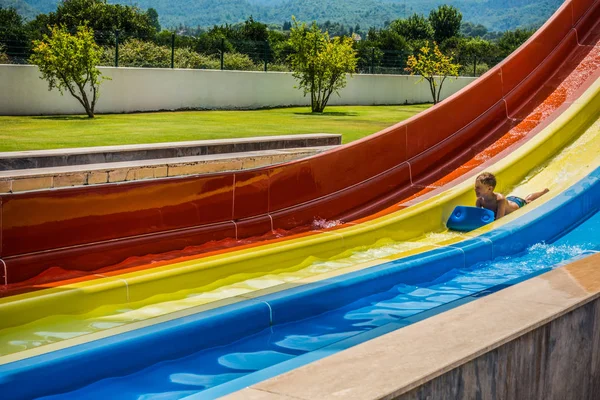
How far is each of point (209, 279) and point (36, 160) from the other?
3266 mm

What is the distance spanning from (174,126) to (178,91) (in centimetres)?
484

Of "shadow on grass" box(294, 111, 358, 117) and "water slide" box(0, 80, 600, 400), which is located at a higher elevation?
"shadow on grass" box(294, 111, 358, 117)

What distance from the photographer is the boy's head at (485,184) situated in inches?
261

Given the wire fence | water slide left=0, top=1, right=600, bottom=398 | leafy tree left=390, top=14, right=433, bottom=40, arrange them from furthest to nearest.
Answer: leafy tree left=390, top=14, right=433, bottom=40 → the wire fence → water slide left=0, top=1, right=600, bottom=398

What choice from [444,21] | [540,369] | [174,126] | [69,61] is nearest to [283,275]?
[540,369]

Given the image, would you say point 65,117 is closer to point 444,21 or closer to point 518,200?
point 518,200

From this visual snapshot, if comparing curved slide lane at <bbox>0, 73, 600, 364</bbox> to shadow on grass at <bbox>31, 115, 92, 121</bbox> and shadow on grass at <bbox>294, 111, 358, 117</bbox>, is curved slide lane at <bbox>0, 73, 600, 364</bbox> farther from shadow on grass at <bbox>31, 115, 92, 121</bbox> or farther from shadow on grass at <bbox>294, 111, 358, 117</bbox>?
shadow on grass at <bbox>294, 111, 358, 117</bbox>

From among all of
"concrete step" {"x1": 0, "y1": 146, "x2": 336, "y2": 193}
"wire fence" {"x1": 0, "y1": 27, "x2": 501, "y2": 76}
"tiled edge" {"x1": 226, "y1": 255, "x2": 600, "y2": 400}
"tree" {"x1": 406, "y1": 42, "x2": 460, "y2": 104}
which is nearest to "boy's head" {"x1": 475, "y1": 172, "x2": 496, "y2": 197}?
"concrete step" {"x1": 0, "y1": 146, "x2": 336, "y2": 193}

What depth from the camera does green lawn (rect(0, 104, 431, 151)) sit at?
38.4 feet

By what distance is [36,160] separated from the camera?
767cm

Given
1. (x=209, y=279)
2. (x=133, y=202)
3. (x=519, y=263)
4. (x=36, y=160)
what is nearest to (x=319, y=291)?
(x=209, y=279)

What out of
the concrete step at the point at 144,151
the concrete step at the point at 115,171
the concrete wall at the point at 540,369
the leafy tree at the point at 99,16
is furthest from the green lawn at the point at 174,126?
the leafy tree at the point at 99,16

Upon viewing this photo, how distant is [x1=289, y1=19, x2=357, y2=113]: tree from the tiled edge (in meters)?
16.5

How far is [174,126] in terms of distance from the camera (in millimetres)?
14539
